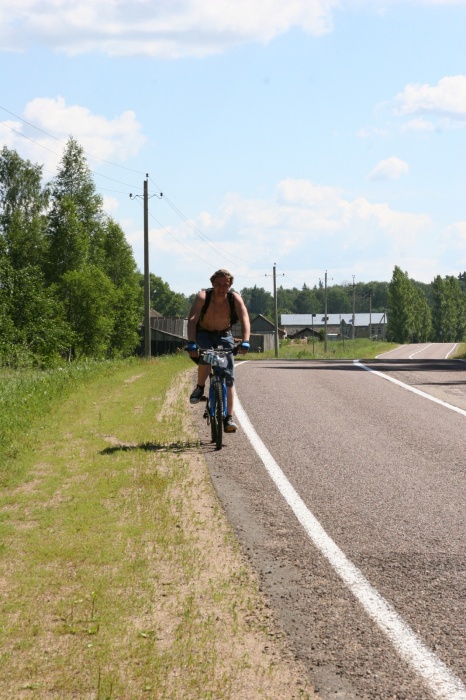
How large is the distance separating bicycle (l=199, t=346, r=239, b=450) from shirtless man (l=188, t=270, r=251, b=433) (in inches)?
2.6

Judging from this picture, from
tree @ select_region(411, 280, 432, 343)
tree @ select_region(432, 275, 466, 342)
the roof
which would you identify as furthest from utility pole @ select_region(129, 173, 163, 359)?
the roof

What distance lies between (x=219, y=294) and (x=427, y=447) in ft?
9.13

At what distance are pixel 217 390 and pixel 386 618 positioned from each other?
539 cm

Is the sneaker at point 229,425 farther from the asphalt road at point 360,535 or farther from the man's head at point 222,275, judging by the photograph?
the man's head at point 222,275

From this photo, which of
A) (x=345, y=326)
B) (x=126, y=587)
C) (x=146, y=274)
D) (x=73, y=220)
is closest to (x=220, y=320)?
(x=126, y=587)

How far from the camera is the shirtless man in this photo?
9617 millimetres

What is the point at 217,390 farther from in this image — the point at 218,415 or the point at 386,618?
the point at 386,618

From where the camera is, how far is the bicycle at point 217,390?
9.69 meters

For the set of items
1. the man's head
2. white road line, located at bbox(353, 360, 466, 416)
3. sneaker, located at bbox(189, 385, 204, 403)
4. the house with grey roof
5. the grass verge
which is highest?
the house with grey roof

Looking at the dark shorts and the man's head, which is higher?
the man's head

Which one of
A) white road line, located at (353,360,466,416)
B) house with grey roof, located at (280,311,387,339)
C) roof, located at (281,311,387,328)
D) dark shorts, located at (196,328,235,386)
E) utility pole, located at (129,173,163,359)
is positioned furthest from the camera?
roof, located at (281,311,387,328)

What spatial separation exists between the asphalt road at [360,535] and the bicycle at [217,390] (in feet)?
0.80

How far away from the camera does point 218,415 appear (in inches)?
378

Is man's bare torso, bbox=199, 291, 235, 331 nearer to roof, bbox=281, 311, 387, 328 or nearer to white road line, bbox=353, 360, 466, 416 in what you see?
white road line, bbox=353, 360, 466, 416
